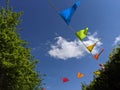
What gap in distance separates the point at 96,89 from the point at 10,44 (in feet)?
29.2

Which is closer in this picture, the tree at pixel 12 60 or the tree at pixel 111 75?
the tree at pixel 111 75

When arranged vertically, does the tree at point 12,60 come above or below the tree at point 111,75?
above

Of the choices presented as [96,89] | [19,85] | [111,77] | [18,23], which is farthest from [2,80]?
[111,77]

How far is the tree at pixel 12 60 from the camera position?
2675cm

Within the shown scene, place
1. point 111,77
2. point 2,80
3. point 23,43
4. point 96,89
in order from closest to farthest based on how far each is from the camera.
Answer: point 111,77 → point 96,89 → point 2,80 → point 23,43

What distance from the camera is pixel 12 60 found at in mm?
26922

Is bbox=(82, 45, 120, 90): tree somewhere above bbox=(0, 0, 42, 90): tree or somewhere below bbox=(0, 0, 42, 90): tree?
below

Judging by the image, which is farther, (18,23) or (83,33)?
(18,23)

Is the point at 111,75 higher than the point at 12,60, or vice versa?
the point at 12,60

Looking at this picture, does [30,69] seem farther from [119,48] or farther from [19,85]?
[119,48]

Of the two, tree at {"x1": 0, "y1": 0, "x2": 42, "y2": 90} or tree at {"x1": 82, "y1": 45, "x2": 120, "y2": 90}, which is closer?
tree at {"x1": 82, "y1": 45, "x2": 120, "y2": 90}

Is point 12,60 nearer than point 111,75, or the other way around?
point 111,75

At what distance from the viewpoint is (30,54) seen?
32.5m

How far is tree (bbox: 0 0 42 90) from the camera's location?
26750 millimetres
